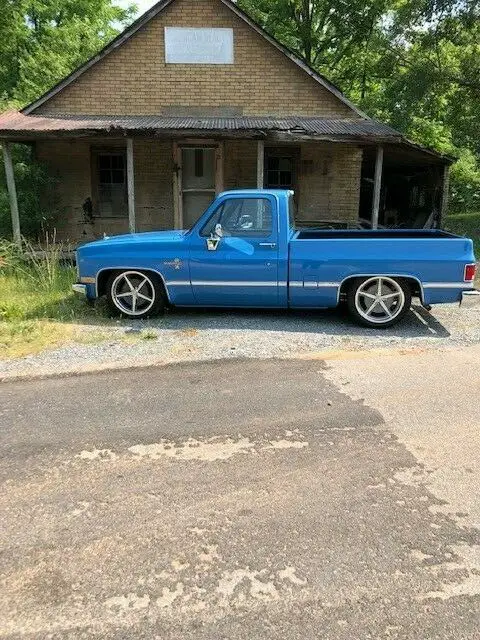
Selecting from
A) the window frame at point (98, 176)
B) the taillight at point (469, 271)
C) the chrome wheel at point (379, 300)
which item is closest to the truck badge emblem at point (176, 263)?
the chrome wheel at point (379, 300)

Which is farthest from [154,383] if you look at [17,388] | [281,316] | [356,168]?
[356,168]

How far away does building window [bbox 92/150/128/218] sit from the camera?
13453mm

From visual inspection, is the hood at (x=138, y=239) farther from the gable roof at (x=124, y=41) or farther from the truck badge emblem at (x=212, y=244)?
the gable roof at (x=124, y=41)

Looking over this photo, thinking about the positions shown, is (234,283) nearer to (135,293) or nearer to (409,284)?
(135,293)

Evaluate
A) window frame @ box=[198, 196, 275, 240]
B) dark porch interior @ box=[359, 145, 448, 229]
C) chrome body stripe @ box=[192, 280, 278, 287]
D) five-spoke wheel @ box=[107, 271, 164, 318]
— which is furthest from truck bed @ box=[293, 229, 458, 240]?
dark porch interior @ box=[359, 145, 448, 229]

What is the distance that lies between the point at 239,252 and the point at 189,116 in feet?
25.3

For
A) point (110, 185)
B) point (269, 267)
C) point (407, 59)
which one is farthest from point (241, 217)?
point (407, 59)

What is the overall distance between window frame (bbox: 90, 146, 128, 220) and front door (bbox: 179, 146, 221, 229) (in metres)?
1.46

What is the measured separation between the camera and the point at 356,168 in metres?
13.3

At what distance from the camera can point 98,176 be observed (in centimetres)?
1347

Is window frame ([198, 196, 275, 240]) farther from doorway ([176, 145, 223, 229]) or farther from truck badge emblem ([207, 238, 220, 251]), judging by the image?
doorway ([176, 145, 223, 229])

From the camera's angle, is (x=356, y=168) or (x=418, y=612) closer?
(x=418, y=612)

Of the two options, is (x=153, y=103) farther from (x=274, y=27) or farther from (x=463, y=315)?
(x=274, y=27)

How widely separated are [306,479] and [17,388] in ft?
9.39
